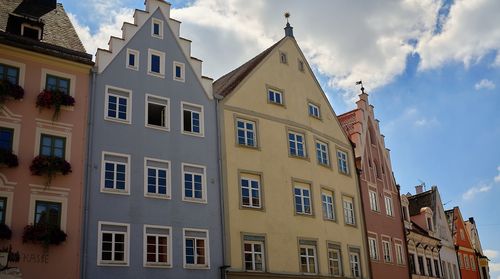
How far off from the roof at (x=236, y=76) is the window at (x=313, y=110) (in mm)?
4594

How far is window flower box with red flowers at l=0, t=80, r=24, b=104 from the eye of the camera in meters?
27.0

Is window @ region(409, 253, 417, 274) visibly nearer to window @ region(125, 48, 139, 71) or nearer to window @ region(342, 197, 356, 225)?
window @ region(342, 197, 356, 225)

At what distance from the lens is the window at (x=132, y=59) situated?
105 ft

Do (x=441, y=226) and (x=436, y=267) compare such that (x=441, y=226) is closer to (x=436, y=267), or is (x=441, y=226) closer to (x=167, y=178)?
(x=436, y=267)

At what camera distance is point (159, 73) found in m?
33.1

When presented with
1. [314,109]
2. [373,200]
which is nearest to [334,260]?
[373,200]

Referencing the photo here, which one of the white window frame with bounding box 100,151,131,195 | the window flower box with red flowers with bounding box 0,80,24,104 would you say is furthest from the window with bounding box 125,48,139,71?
the window flower box with red flowers with bounding box 0,80,24,104

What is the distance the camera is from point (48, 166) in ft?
88.1

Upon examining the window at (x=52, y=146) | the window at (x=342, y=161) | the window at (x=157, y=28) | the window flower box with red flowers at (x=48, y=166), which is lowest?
the window flower box with red flowers at (x=48, y=166)

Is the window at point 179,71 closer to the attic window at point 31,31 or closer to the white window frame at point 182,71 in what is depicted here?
the white window frame at point 182,71

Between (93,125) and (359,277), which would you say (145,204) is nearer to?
(93,125)

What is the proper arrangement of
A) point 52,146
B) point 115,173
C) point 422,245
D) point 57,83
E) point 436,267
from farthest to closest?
point 436,267, point 422,245, point 115,173, point 57,83, point 52,146

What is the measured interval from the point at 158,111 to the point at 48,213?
337 inches

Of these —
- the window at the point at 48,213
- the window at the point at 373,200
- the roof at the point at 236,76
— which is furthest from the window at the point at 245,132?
the window at the point at 373,200
